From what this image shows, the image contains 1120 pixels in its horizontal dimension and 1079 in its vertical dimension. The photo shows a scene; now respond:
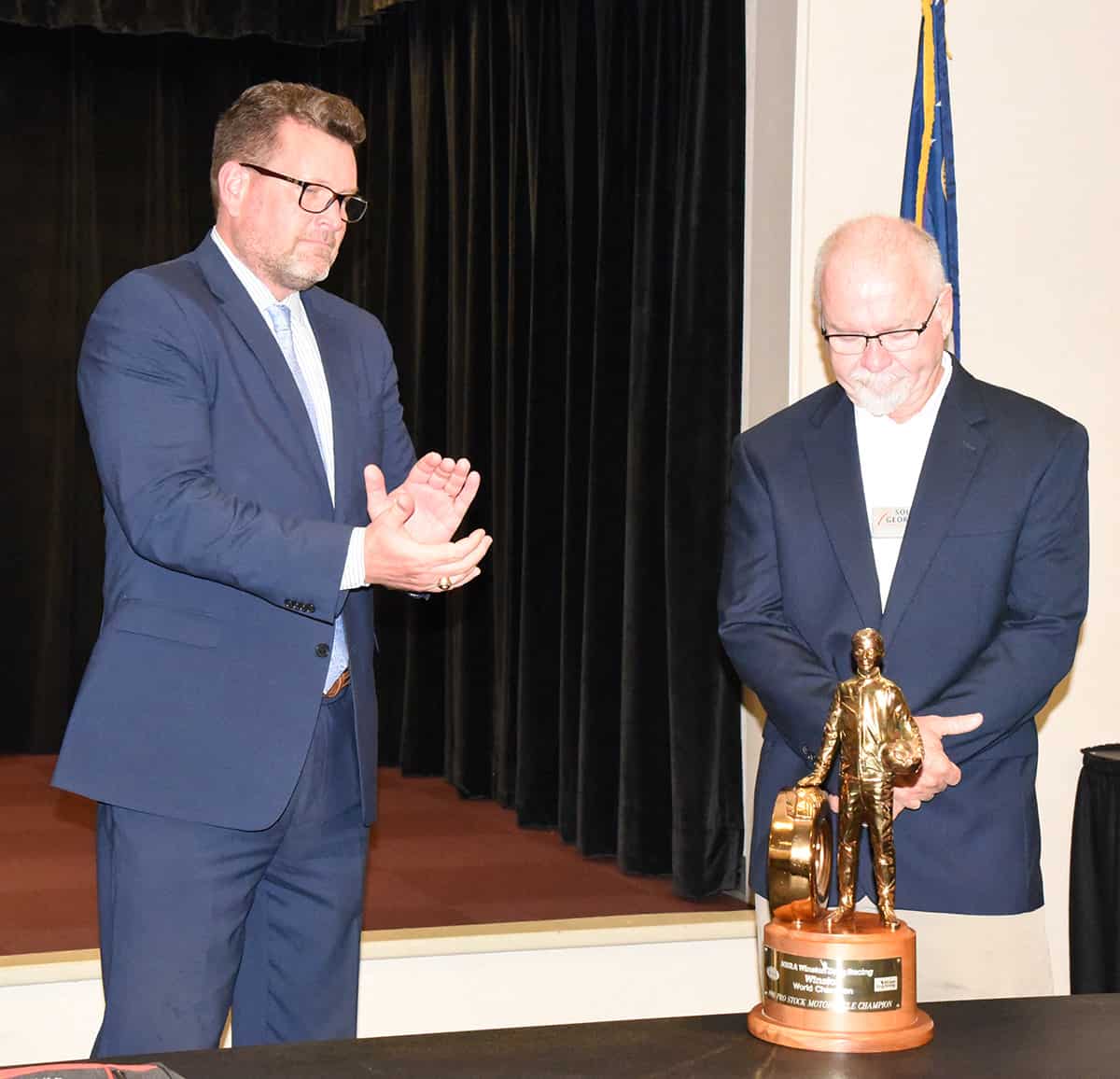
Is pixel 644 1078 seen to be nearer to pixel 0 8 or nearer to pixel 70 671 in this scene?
pixel 0 8

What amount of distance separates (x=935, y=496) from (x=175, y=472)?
1.08 metres

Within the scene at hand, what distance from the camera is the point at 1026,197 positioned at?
3.91 metres

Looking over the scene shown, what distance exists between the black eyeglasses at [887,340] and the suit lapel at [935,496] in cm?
16

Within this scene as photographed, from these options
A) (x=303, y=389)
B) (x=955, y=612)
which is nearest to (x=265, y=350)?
(x=303, y=389)

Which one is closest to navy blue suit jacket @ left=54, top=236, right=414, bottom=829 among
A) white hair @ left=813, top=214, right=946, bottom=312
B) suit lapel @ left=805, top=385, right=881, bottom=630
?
suit lapel @ left=805, top=385, right=881, bottom=630

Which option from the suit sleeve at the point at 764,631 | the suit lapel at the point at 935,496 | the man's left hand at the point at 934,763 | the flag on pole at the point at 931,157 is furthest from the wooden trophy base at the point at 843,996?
the flag on pole at the point at 931,157

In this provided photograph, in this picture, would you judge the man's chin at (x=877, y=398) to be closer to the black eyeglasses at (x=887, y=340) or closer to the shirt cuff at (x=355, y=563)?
the black eyeglasses at (x=887, y=340)

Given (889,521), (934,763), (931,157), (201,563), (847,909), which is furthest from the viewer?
(931,157)

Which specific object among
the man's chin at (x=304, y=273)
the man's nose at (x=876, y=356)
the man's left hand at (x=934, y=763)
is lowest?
the man's left hand at (x=934, y=763)

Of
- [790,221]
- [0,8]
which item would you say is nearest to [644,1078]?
[790,221]

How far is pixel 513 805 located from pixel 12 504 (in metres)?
2.55

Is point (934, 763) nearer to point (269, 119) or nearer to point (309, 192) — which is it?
point (309, 192)

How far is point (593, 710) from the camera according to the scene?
480cm

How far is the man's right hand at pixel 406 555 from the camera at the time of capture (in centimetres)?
221
